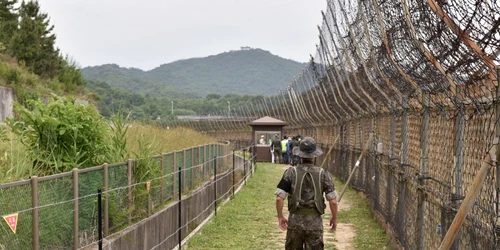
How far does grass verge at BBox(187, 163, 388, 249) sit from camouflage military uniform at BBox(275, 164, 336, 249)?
3.29 m

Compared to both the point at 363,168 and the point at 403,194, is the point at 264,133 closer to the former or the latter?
the point at 363,168

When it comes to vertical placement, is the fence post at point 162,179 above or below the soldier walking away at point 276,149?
above

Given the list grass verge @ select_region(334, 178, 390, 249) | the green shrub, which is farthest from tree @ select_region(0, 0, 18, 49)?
the green shrub

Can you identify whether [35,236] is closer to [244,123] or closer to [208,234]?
[208,234]

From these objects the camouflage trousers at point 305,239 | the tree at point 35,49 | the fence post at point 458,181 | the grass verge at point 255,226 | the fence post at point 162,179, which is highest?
the tree at point 35,49

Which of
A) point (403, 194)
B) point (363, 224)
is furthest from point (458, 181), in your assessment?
point (363, 224)

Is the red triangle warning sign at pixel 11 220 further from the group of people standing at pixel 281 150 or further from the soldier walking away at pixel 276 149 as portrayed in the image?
the soldier walking away at pixel 276 149

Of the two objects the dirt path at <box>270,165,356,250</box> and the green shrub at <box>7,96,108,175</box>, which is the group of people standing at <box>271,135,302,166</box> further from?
the green shrub at <box>7,96,108,175</box>

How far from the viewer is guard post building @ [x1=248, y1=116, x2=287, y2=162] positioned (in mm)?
32188

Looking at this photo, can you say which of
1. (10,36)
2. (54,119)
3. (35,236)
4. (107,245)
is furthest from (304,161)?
(10,36)

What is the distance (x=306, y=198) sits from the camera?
640 cm

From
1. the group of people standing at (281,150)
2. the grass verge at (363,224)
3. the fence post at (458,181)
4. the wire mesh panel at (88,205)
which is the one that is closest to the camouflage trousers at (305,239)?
the fence post at (458,181)

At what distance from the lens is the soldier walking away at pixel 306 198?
6395 mm

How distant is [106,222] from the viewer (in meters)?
7.36
